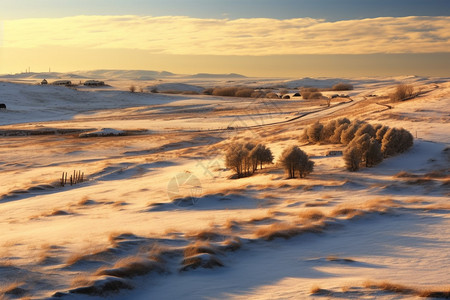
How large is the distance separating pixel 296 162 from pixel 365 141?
2.72 meters

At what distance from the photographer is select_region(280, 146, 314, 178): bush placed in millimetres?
16875

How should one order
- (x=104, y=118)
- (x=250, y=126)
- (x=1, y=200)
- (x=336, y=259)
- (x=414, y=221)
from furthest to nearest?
(x=104, y=118), (x=250, y=126), (x=1, y=200), (x=414, y=221), (x=336, y=259)

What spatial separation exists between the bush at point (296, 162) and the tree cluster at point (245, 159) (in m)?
2.28

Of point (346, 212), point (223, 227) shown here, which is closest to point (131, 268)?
point (223, 227)

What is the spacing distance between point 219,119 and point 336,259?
121ft

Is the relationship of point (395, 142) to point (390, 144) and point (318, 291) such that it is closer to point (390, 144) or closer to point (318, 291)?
point (390, 144)

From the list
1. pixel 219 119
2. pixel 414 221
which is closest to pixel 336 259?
pixel 414 221

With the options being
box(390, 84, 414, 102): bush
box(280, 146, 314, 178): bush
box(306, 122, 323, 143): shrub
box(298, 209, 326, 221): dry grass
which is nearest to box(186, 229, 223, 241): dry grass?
box(298, 209, 326, 221): dry grass

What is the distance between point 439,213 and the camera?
38.9 feet

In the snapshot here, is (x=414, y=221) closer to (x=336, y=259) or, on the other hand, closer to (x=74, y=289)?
(x=336, y=259)

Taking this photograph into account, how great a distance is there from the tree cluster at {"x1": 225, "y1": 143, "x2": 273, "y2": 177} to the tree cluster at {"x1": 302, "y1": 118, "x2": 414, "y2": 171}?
3.23 m

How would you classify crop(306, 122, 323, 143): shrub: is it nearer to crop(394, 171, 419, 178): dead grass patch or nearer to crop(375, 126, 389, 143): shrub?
crop(375, 126, 389, 143): shrub

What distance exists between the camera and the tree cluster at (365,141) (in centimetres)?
1759

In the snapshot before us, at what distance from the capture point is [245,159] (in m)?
19.3
